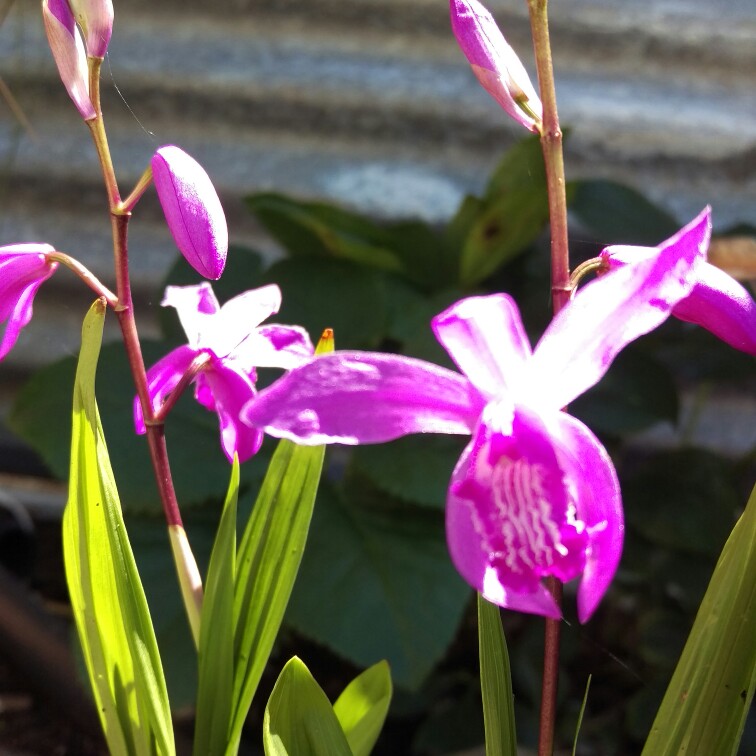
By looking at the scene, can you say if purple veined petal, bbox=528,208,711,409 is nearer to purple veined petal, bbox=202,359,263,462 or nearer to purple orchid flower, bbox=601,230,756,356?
purple orchid flower, bbox=601,230,756,356

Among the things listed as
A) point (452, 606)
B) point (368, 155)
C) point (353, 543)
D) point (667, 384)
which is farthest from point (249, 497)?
point (368, 155)

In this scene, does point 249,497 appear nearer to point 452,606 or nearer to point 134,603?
point 452,606

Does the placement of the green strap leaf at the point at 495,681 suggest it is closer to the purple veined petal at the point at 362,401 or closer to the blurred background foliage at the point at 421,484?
the purple veined petal at the point at 362,401

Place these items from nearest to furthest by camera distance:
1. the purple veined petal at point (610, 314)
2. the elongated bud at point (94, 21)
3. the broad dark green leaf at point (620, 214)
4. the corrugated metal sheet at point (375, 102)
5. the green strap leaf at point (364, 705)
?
the purple veined petal at point (610, 314)
the elongated bud at point (94, 21)
the green strap leaf at point (364, 705)
the broad dark green leaf at point (620, 214)
the corrugated metal sheet at point (375, 102)

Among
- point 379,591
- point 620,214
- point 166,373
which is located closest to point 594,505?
point 166,373

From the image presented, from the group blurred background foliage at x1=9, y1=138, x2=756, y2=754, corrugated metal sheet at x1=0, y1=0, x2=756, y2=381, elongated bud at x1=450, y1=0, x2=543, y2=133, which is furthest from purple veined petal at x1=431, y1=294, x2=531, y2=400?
corrugated metal sheet at x1=0, y1=0, x2=756, y2=381

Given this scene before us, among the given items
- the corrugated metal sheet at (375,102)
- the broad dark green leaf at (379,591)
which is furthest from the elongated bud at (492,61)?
the corrugated metal sheet at (375,102)
